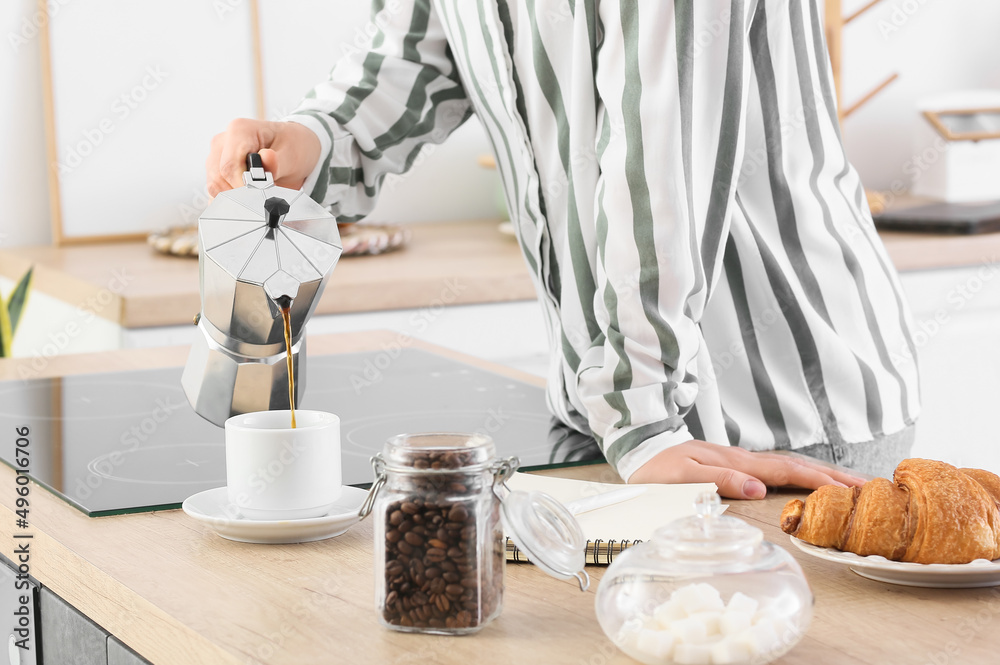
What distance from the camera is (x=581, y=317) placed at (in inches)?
41.5

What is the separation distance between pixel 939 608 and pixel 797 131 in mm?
528

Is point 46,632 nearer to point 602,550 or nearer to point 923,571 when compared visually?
point 602,550

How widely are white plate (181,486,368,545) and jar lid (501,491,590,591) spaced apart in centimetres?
18

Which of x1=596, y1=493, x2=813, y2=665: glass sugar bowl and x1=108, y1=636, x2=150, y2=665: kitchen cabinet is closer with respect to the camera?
x1=596, y1=493, x2=813, y2=665: glass sugar bowl

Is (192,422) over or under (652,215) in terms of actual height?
under

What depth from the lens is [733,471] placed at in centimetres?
86

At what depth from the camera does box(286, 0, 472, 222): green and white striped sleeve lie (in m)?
1.20

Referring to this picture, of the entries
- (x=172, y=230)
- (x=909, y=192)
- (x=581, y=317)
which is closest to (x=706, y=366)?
(x=581, y=317)

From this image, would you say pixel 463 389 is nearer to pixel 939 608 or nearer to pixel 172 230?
pixel 939 608

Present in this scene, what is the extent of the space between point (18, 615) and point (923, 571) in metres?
0.64

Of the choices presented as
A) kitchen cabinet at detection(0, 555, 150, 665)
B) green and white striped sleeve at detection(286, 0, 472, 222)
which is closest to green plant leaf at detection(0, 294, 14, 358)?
green and white striped sleeve at detection(286, 0, 472, 222)

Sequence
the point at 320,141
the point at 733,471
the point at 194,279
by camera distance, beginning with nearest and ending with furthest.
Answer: the point at 733,471 < the point at 320,141 < the point at 194,279

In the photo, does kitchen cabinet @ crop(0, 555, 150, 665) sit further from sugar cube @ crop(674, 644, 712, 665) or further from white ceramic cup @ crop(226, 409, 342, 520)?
sugar cube @ crop(674, 644, 712, 665)

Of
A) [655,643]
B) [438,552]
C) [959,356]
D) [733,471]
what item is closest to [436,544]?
[438,552]
